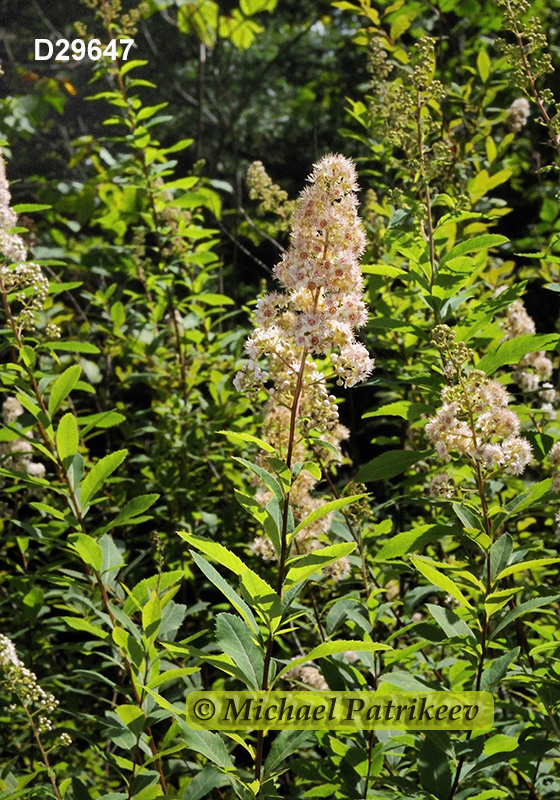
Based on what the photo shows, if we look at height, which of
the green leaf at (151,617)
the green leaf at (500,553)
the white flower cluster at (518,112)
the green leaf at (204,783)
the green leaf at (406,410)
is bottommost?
the green leaf at (204,783)

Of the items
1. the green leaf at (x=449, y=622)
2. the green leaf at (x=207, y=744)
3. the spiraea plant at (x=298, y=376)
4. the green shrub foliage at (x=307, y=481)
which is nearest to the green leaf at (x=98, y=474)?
the green shrub foliage at (x=307, y=481)

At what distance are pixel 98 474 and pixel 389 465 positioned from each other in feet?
2.46

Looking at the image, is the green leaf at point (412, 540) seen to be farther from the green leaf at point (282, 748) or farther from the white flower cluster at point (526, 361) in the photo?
the white flower cluster at point (526, 361)

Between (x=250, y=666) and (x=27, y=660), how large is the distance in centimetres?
170

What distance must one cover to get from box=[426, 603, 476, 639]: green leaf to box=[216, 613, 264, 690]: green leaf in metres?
0.42

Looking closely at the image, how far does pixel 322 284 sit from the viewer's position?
153cm

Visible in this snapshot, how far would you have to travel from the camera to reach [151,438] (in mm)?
4441

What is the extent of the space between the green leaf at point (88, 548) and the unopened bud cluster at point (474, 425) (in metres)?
0.84

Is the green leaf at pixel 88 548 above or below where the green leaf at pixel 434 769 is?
above

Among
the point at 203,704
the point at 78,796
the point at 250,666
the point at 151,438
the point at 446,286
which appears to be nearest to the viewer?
the point at 250,666

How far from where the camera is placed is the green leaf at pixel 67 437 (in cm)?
211

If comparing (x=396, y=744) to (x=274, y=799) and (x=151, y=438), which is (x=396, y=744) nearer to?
(x=274, y=799)

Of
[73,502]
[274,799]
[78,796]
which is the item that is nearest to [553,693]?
[274,799]

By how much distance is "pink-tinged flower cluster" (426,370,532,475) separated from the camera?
1.66m
